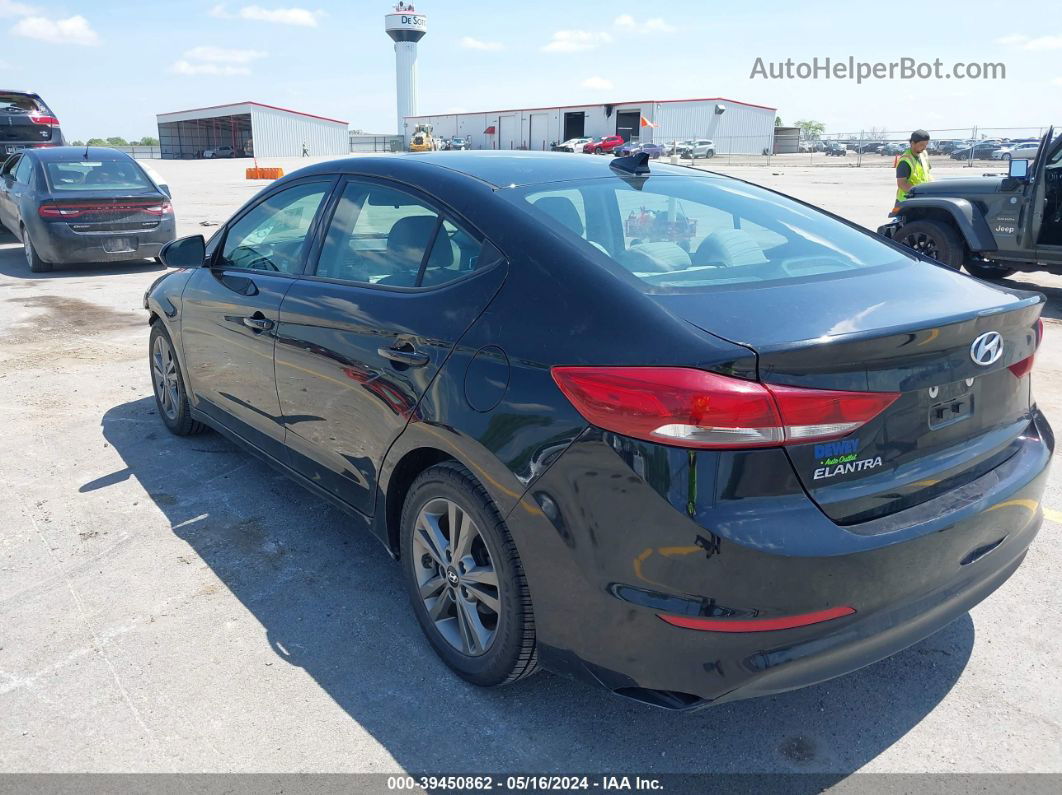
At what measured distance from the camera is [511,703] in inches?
107

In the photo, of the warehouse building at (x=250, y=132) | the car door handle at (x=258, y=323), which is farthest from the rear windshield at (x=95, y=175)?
the warehouse building at (x=250, y=132)

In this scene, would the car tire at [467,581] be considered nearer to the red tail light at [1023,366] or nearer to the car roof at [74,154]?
the red tail light at [1023,366]

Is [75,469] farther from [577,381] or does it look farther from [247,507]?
[577,381]

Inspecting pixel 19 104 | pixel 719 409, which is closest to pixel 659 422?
pixel 719 409

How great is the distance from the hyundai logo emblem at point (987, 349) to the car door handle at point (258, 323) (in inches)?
Answer: 105

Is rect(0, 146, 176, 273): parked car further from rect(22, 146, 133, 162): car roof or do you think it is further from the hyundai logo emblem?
the hyundai logo emblem

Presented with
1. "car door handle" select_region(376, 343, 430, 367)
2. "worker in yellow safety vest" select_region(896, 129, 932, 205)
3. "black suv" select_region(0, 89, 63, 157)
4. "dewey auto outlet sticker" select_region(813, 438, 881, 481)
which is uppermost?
"black suv" select_region(0, 89, 63, 157)

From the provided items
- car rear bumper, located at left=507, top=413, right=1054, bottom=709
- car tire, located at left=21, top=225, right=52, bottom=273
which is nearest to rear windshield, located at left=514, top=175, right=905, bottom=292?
car rear bumper, located at left=507, top=413, right=1054, bottom=709

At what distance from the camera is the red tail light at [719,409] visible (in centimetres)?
200

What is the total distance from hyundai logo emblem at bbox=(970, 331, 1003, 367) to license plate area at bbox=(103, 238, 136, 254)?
1115cm

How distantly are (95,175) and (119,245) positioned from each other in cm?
123

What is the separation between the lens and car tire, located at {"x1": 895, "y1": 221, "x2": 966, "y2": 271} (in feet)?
31.0

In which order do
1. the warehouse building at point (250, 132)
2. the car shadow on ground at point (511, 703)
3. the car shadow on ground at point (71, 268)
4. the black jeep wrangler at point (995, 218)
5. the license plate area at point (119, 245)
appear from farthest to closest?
the warehouse building at point (250, 132)
the car shadow on ground at point (71, 268)
the license plate area at point (119, 245)
the black jeep wrangler at point (995, 218)
the car shadow on ground at point (511, 703)

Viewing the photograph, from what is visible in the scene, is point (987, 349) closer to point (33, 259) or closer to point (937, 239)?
point (937, 239)
